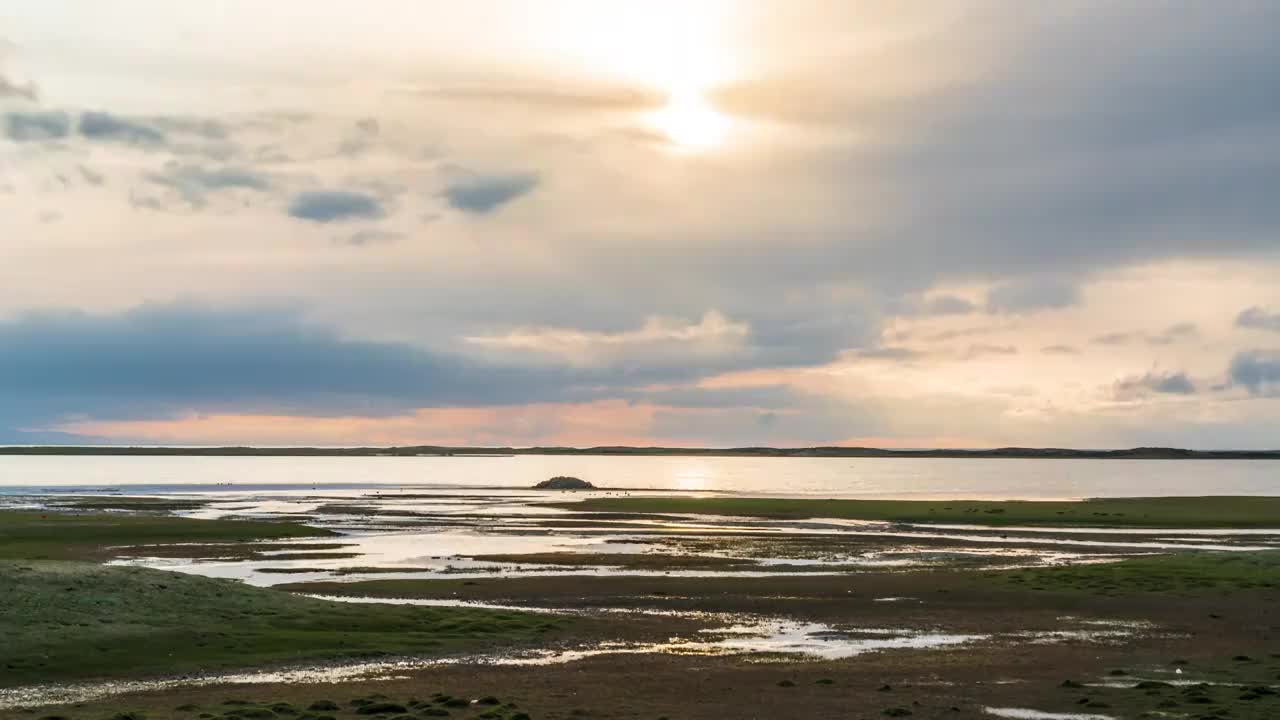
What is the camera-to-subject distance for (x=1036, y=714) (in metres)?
26.4

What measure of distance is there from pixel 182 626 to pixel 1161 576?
39925 mm

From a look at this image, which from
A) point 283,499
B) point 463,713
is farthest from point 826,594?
point 283,499

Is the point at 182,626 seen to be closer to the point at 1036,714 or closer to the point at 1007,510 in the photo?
the point at 1036,714

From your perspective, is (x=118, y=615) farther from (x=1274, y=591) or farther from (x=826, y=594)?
(x=1274, y=591)

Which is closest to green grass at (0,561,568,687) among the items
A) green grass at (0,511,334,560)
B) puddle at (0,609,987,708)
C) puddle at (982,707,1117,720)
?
puddle at (0,609,987,708)

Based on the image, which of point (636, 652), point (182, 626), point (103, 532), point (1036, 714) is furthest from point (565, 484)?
point (1036, 714)

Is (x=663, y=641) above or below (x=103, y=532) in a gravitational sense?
below

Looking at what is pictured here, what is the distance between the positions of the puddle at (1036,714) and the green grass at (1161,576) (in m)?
24.3

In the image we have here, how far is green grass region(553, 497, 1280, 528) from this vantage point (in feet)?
317

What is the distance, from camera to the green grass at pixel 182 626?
31.6 m

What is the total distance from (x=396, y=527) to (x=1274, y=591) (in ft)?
198

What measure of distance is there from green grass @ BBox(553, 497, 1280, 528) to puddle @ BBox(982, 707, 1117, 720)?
6903cm

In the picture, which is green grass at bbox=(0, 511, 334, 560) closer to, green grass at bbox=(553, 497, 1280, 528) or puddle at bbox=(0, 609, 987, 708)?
puddle at bbox=(0, 609, 987, 708)

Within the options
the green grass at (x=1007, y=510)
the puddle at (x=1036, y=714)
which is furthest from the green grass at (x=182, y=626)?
the green grass at (x=1007, y=510)
